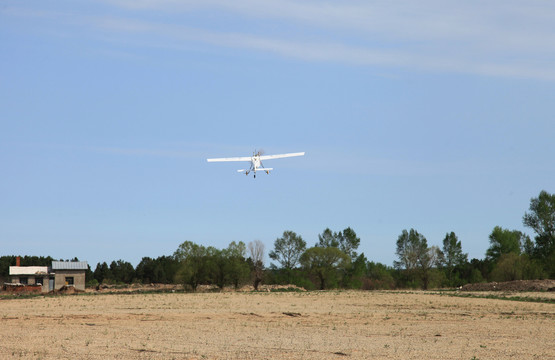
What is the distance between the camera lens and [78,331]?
29641 mm

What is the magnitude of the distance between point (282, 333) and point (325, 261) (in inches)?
Result: 2693

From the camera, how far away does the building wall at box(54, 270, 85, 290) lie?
87.2m

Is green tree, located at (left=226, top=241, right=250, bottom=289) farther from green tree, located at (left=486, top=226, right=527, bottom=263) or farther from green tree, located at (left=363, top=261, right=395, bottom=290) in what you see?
green tree, located at (left=486, top=226, right=527, bottom=263)

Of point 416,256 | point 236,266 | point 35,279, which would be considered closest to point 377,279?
point 416,256

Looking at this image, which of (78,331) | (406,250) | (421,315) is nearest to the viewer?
(78,331)

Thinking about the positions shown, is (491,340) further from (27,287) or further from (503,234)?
(503,234)

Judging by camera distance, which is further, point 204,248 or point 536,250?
Result: point 536,250

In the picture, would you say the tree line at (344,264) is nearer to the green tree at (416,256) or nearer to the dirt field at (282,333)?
the green tree at (416,256)

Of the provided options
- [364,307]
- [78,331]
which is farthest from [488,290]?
[78,331]

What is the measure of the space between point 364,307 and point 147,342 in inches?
935

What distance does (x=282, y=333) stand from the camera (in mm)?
29844

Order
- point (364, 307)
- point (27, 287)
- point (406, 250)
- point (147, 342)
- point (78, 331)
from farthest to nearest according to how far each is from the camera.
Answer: point (406, 250), point (27, 287), point (364, 307), point (78, 331), point (147, 342)

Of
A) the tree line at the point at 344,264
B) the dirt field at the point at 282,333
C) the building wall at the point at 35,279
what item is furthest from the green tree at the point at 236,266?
the dirt field at the point at 282,333

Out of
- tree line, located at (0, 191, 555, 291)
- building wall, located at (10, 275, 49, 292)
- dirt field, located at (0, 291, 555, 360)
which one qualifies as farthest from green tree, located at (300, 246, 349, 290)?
dirt field, located at (0, 291, 555, 360)
